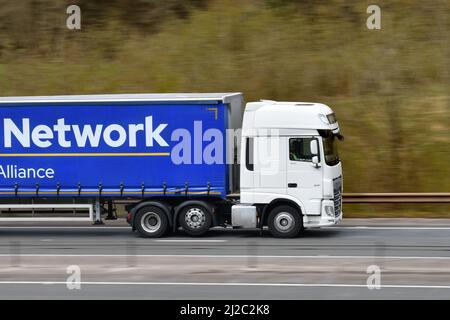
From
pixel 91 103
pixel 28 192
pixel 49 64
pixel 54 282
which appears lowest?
pixel 54 282

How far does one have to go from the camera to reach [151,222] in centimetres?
2034

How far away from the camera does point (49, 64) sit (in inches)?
1270

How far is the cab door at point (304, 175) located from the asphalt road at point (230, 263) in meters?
0.91

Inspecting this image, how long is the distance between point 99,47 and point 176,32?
119 inches

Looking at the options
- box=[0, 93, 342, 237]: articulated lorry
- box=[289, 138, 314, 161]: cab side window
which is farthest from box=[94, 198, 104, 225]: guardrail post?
box=[289, 138, 314, 161]: cab side window

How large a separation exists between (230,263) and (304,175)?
405 centimetres

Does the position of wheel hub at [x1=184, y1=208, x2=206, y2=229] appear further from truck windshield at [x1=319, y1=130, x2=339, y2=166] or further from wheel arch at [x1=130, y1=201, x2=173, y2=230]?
truck windshield at [x1=319, y1=130, x2=339, y2=166]

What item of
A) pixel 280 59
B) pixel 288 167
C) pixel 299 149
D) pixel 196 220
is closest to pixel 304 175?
pixel 288 167

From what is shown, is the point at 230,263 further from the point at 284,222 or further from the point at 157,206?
the point at 157,206

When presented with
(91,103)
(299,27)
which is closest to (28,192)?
(91,103)

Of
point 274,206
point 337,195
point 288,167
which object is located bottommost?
point 274,206

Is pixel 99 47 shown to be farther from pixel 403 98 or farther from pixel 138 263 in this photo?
pixel 138 263

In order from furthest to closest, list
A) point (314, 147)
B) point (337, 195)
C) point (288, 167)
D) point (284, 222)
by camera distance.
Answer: point (337, 195), point (284, 222), point (288, 167), point (314, 147)

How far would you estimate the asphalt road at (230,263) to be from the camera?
537 inches
